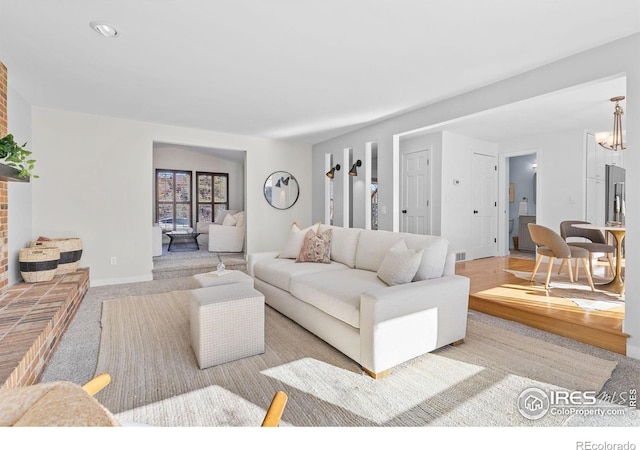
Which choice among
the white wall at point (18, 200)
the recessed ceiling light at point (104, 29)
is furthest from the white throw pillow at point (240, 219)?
the recessed ceiling light at point (104, 29)

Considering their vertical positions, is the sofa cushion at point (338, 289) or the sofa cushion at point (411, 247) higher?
the sofa cushion at point (411, 247)

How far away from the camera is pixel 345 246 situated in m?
3.46

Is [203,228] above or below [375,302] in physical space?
above

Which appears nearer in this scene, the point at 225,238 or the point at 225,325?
the point at 225,325

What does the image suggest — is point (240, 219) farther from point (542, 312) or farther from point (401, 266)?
point (542, 312)

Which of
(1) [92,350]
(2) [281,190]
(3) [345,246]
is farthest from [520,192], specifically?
(1) [92,350]

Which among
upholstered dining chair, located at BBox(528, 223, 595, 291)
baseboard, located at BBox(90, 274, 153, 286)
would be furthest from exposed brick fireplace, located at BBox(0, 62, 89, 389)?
upholstered dining chair, located at BBox(528, 223, 595, 291)

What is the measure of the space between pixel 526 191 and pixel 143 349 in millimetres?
9065

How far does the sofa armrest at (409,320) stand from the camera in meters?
1.93

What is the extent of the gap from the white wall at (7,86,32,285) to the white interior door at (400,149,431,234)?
5.61 metres

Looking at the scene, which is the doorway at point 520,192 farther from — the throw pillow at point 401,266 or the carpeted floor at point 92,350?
the throw pillow at point 401,266

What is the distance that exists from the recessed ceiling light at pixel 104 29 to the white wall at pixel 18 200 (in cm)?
193

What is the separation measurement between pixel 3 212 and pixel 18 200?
693mm

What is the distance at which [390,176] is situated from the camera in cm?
460
